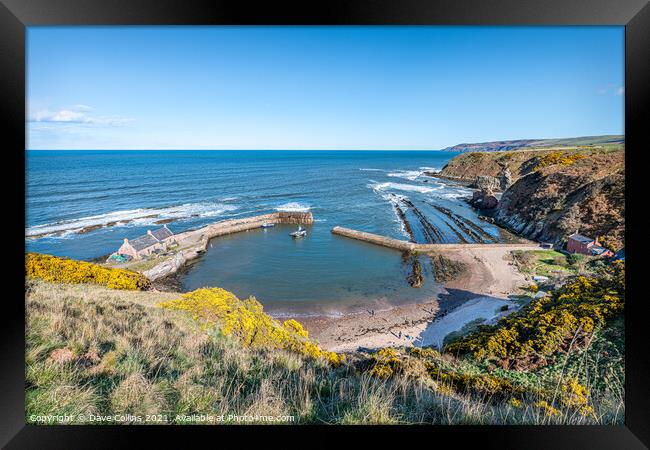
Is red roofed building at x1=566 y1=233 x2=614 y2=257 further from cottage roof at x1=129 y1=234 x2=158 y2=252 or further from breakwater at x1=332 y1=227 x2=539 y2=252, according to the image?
cottage roof at x1=129 y1=234 x2=158 y2=252

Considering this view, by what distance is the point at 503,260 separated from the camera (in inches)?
509

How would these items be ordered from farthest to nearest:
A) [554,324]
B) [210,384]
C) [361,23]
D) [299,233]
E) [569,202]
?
[299,233], [569,202], [554,324], [210,384], [361,23]

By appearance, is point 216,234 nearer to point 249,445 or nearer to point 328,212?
point 328,212

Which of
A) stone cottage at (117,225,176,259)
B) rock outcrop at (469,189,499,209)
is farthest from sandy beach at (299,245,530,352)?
rock outcrop at (469,189,499,209)

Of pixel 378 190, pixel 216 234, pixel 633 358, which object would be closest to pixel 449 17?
pixel 633 358

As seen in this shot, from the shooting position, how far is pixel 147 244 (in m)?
13.5

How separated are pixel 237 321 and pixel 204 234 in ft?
45.6

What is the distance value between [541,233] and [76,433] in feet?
58.7

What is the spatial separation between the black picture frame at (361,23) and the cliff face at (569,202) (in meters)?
3.97

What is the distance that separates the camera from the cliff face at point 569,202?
9250 mm

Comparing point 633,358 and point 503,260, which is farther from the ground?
point 633,358

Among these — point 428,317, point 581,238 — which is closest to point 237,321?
point 428,317

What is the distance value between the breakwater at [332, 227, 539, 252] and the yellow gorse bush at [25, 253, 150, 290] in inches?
499

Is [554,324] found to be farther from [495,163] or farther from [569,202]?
[495,163]
